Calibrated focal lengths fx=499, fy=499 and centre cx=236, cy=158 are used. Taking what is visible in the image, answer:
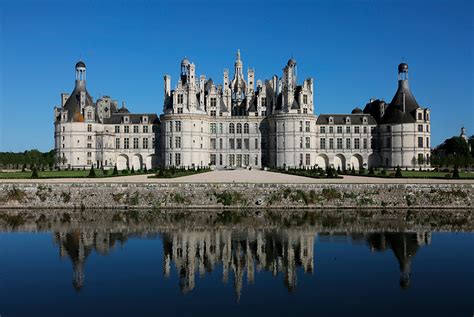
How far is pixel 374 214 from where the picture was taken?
29156 mm

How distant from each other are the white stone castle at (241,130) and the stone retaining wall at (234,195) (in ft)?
93.6

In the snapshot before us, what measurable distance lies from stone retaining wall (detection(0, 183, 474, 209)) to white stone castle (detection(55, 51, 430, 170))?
2853 cm

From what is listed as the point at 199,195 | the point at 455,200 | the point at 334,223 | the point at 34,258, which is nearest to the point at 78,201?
the point at 199,195

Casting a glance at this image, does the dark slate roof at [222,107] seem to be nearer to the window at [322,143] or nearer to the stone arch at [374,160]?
the window at [322,143]

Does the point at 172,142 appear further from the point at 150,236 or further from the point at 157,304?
the point at 157,304

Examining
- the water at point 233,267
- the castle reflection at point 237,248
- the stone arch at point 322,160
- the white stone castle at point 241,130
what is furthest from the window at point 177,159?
the castle reflection at point 237,248

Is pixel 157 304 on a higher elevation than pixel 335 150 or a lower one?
lower

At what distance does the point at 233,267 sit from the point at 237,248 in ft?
8.70

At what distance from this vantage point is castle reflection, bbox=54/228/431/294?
688 inches

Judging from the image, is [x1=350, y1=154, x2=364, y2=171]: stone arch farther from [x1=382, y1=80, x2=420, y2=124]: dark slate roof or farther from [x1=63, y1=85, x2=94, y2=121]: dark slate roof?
[x1=63, y1=85, x2=94, y2=121]: dark slate roof

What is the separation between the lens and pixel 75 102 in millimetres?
64750

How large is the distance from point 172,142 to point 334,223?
37534 mm

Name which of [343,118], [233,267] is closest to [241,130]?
[343,118]

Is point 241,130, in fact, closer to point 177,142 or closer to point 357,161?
point 177,142
